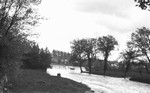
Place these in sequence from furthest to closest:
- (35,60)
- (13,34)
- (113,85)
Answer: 1. (35,60)
2. (113,85)
3. (13,34)

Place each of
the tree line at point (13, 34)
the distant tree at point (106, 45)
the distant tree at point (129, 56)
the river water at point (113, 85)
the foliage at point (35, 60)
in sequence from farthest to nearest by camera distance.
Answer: the distant tree at point (106, 45), the distant tree at point (129, 56), the foliage at point (35, 60), the river water at point (113, 85), the tree line at point (13, 34)

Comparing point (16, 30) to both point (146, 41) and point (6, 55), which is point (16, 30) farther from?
point (146, 41)

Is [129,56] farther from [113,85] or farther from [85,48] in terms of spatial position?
[113,85]

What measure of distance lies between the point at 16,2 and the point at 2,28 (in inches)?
177

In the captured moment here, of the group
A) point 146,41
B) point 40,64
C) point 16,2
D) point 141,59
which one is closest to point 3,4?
point 16,2

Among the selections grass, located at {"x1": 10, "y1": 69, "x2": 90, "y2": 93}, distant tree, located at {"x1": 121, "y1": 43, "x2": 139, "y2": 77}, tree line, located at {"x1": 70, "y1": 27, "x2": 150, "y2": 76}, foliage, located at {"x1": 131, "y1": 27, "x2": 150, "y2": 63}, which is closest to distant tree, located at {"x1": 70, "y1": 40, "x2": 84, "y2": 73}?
tree line, located at {"x1": 70, "y1": 27, "x2": 150, "y2": 76}

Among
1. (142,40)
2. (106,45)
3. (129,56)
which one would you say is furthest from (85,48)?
(142,40)

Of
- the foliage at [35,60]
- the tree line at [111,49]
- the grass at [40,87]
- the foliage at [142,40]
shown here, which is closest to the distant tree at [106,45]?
the tree line at [111,49]

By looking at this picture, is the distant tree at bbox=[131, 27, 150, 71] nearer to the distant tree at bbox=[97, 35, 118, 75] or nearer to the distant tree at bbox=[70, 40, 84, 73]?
the distant tree at bbox=[97, 35, 118, 75]

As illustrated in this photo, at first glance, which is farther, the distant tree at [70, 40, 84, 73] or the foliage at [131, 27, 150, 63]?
the distant tree at [70, 40, 84, 73]

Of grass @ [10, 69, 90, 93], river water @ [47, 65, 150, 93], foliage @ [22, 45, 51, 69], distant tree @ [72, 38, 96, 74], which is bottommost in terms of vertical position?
river water @ [47, 65, 150, 93]

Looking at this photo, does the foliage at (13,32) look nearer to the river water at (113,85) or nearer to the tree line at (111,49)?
the river water at (113,85)

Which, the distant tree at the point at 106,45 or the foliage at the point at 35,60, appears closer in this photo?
the foliage at the point at 35,60

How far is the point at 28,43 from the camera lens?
888 inches
